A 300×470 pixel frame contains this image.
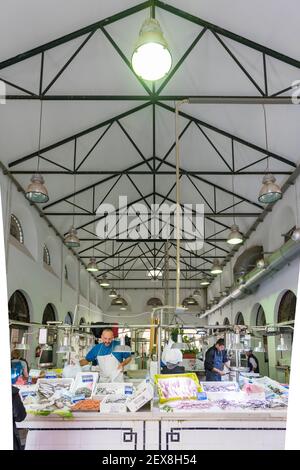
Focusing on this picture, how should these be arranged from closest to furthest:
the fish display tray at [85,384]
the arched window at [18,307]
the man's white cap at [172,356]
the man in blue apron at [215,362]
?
the fish display tray at [85,384], the man's white cap at [172,356], the man in blue apron at [215,362], the arched window at [18,307]

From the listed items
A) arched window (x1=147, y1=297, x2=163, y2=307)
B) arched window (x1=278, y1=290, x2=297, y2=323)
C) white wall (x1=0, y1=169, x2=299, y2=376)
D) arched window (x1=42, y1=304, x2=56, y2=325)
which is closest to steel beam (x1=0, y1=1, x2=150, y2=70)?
white wall (x1=0, y1=169, x2=299, y2=376)

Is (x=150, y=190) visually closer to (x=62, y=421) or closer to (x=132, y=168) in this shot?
(x=132, y=168)

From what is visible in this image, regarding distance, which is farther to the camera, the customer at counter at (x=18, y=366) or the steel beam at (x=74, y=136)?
the steel beam at (x=74, y=136)

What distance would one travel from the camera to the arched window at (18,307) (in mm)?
11359

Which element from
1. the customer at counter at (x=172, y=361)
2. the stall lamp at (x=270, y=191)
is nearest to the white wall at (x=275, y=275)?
the stall lamp at (x=270, y=191)

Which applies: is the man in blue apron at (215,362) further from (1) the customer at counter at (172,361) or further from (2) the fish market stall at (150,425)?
(2) the fish market stall at (150,425)

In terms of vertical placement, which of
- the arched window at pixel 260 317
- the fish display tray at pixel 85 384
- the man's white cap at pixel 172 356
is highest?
the fish display tray at pixel 85 384

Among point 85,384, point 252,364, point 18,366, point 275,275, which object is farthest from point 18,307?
point 85,384

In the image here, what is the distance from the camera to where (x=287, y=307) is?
476 inches

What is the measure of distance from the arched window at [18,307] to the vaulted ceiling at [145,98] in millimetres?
3139

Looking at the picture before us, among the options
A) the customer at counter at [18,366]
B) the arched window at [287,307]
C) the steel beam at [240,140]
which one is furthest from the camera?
the arched window at [287,307]

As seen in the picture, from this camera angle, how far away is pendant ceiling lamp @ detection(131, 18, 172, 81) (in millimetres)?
4281

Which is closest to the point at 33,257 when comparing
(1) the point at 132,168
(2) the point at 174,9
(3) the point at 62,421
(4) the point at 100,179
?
(4) the point at 100,179

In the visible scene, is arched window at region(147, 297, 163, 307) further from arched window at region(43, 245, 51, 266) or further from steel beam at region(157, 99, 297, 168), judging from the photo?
steel beam at region(157, 99, 297, 168)
